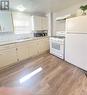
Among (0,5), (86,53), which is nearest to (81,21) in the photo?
(86,53)

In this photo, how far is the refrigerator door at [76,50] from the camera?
2.77 meters

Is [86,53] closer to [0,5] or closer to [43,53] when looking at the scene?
[43,53]

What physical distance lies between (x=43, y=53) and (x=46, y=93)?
3.10 m

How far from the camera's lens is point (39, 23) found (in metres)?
5.02

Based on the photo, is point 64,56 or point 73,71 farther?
point 64,56

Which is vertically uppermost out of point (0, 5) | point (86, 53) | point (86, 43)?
point (0, 5)

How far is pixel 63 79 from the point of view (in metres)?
2.41

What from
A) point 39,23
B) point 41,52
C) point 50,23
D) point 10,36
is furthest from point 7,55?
point 50,23

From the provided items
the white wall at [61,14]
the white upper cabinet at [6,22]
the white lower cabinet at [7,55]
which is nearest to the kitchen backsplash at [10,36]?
the white upper cabinet at [6,22]

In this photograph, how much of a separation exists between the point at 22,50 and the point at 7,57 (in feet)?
2.34

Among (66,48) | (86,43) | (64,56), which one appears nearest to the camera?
(86,43)

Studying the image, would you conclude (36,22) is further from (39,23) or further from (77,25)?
(77,25)

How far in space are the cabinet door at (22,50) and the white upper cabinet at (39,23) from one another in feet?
4.81

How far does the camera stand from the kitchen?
218 cm
